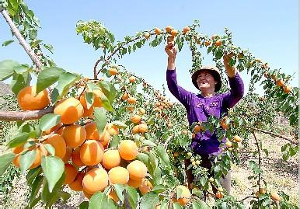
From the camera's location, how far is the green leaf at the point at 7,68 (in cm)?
70

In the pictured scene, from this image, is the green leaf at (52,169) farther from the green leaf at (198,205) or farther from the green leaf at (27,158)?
the green leaf at (198,205)

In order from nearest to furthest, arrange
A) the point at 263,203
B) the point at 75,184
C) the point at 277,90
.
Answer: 1. the point at 75,184
2. the point at 263,203
3. the point at 277,90

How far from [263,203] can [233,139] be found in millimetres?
714

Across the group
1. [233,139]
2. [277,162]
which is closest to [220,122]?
[233,139]

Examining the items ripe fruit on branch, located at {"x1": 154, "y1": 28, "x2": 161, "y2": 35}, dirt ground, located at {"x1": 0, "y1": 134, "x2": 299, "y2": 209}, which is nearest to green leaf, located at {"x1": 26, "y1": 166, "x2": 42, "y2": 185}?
ripe fruit on branch, located at {"x1": 154, "y1": 28, "x2": 161, "y2": 35}

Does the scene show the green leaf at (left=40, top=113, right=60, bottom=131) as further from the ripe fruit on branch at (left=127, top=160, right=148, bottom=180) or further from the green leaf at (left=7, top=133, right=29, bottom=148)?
the ripe fruit on branch at (left=127, top=160, right=148, bottom=180)

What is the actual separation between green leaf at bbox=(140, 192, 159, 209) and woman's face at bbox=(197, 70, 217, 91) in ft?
7.38

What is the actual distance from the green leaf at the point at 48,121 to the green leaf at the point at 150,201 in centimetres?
33

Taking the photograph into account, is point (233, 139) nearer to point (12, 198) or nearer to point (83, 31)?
point (83, 31)

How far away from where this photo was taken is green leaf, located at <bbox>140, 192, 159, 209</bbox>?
77cm

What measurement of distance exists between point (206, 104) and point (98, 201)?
7.42 feet

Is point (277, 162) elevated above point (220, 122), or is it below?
below

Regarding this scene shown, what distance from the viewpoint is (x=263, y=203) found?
1.74 meters

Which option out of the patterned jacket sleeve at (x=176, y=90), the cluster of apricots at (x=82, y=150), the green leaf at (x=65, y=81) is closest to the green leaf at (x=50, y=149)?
→ the cluster of apricots at (x=82, y=150)
